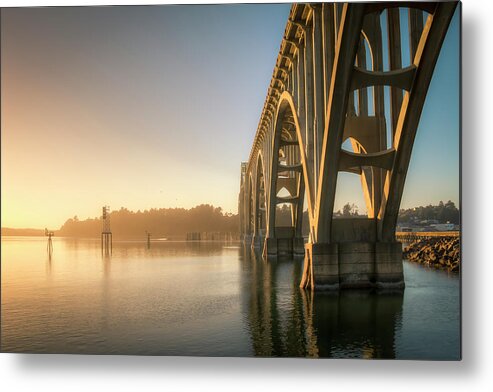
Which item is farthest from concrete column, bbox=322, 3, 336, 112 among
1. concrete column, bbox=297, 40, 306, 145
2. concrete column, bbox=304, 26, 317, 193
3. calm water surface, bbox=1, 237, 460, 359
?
calm water surface, bbox=1, 237, 460, 359

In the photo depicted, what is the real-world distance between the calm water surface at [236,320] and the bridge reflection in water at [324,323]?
3 cm

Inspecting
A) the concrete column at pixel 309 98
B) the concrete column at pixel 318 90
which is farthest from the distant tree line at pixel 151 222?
the concrete column at pixel 318 90

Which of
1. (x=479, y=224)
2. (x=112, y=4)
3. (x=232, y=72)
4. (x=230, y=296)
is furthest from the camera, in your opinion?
(x=230, y=296)

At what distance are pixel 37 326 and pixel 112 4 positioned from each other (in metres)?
10.3

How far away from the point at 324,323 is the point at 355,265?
5.65 metres

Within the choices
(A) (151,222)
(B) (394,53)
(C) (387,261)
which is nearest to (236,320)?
(C) (387,261)

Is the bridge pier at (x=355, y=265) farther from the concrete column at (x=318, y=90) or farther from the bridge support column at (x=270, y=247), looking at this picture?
the bridge support column at (x=270, y=247)

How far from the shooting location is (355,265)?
20.0m

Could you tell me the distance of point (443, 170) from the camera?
12.1 meters

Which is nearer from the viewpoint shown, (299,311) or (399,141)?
(299,311)

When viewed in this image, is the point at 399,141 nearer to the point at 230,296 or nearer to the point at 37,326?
the point at 230,296

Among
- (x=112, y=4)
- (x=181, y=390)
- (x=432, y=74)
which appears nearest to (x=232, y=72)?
(x=112, y=4)

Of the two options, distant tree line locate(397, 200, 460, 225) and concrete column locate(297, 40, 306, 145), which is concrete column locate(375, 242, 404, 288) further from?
concrete column locate(297, 40, 306, 145)

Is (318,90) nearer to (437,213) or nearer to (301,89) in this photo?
(301,89)
